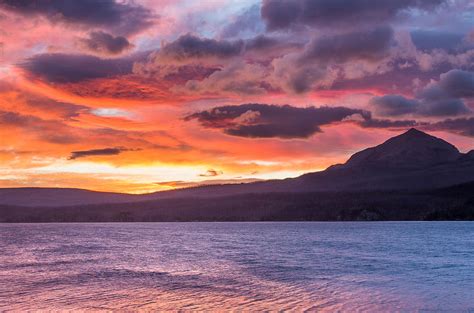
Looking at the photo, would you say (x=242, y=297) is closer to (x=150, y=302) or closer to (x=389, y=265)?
(x=150, y=302)

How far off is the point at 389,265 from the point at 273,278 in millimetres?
23832

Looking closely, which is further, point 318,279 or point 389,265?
point 389,265

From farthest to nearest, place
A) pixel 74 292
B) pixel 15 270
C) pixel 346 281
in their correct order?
pixel 15 270, pixel 346 281, pixel 74 292

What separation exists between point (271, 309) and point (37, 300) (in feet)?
55.7

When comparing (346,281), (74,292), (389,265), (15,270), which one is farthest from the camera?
(389,265)

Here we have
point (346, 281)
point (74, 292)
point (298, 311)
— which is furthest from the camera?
point (346, 281)

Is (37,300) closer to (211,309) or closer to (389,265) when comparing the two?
(211,309)

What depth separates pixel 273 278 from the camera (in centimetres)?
5678

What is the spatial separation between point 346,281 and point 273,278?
717cm

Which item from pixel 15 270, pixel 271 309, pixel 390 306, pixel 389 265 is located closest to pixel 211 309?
pixel 271 309

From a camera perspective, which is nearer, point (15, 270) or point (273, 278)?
point (273, 278)

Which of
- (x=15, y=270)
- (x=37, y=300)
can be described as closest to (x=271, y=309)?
(x=37, y=300)

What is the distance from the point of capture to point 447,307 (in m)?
37.5

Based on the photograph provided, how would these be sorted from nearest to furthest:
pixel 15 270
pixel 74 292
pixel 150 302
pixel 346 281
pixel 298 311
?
pixel 298 311
pixel 150 302
pixel 74 292
pixel 346 281
pixel 15 270
